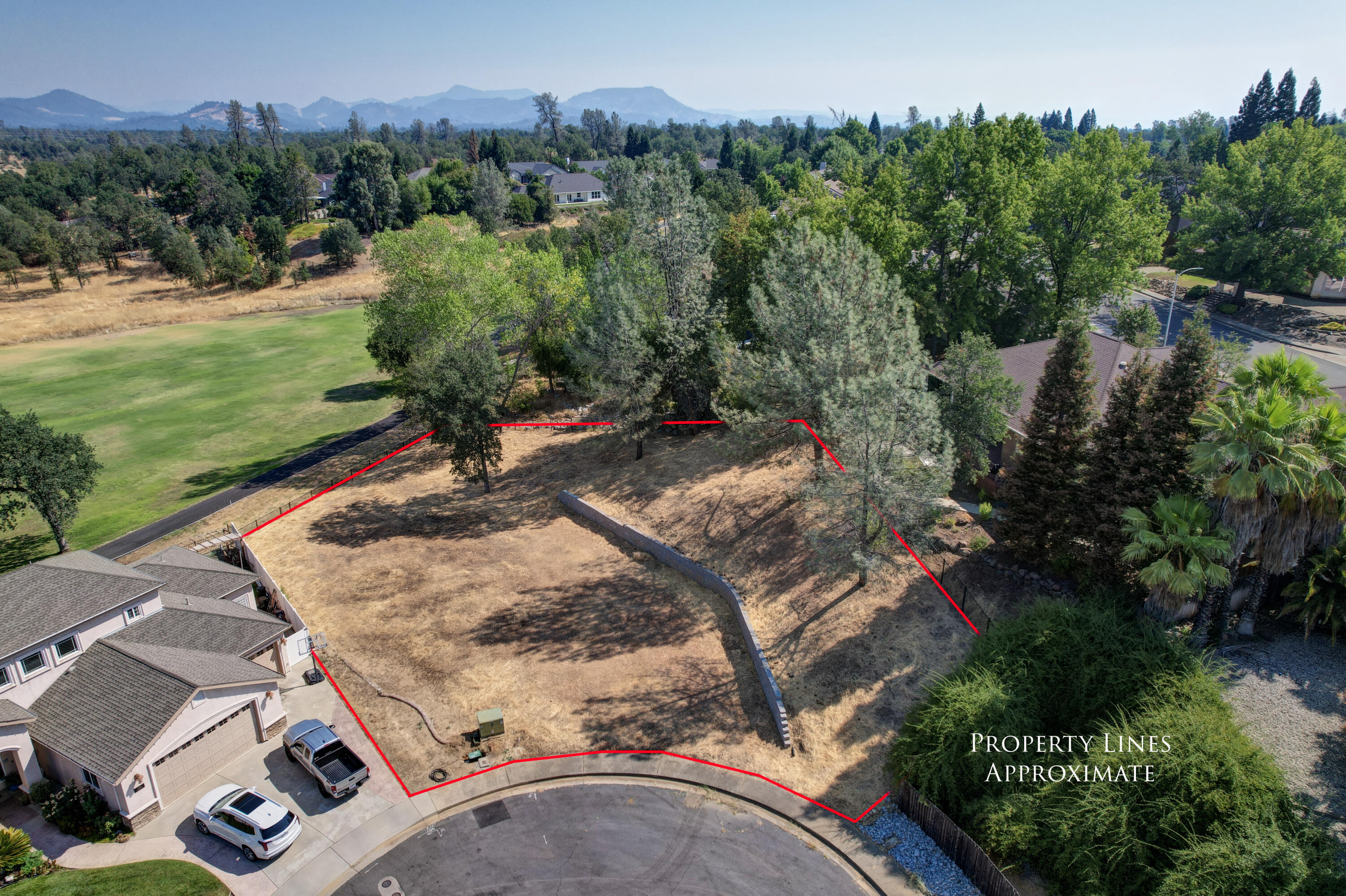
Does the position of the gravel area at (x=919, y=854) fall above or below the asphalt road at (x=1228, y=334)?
below

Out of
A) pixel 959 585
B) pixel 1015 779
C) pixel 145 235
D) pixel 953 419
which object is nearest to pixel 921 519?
pixel 959 585

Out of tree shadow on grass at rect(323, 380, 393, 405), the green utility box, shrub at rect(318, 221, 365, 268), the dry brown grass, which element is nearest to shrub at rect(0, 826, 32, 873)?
the green utility box

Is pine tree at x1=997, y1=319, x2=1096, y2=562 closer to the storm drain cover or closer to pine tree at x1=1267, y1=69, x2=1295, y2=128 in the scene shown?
the storm drain cover

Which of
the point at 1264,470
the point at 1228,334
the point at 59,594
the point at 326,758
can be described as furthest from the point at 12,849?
the point at 1228,334

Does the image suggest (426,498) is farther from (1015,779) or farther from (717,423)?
(1015,779)

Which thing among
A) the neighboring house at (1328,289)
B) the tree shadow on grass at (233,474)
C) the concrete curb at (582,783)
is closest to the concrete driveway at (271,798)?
the concrete curb at (582,783)

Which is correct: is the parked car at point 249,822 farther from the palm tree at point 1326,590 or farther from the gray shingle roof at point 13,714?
the palm tree at point 1326,590

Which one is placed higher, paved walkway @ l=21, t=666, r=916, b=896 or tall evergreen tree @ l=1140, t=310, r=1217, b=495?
tall evergreen tree @ l=1140, t=310, r=1217, b=495
